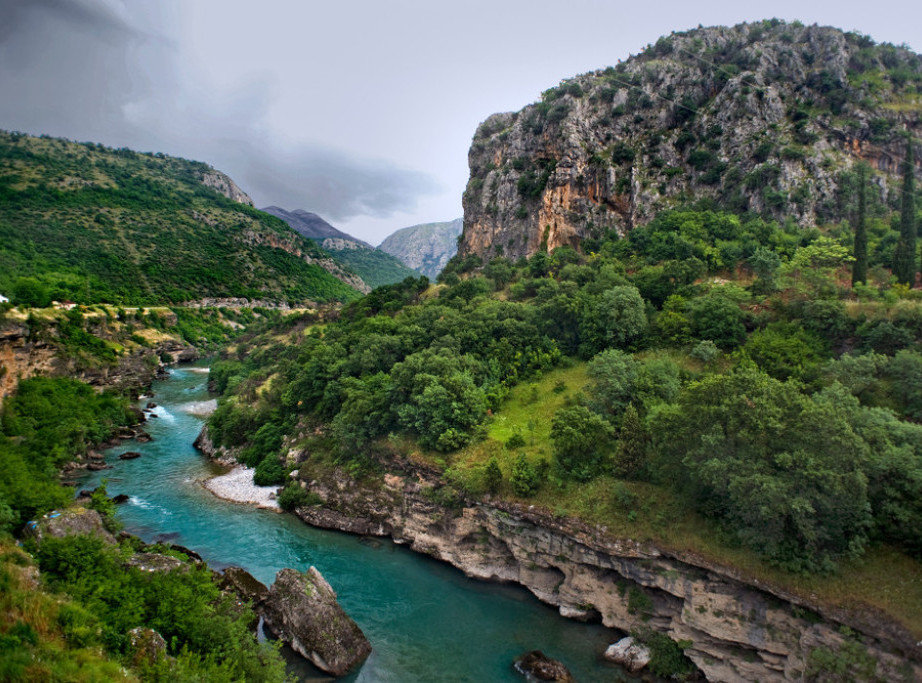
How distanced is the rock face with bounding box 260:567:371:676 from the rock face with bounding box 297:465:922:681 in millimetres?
7380

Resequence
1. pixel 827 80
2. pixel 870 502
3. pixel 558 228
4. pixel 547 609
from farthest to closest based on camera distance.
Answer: pixel 558 228
pixel 827 80
pixel 547 609
pixel 870 502

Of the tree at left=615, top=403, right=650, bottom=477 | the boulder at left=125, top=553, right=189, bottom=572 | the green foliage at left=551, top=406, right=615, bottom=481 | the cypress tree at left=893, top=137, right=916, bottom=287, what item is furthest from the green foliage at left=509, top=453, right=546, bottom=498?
the cypress tree at left=893, top=137, right=916, bottom=287

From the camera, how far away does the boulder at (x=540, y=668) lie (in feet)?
57.8

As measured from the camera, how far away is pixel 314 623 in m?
18.6

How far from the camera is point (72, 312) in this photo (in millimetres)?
54969

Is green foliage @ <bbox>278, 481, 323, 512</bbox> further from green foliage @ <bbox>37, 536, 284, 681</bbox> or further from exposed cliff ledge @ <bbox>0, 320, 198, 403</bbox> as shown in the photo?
exposed cliff ledge @ <bbox>0, 320, 198, 403</bbox>

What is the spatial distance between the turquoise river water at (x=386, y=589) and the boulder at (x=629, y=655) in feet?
1.20

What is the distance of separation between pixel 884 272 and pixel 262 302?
360ft

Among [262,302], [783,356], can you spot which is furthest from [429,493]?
[262,302]

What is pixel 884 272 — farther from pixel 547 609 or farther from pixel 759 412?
pixel 547 609

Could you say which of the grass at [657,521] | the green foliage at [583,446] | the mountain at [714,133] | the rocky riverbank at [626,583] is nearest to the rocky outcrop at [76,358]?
the rocky riverbank at [626,583]

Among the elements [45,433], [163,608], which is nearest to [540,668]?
[163,608]

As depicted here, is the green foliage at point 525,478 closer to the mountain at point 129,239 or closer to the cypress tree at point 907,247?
the cypress tree at point 907,247

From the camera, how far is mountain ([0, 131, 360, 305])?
261 feet
